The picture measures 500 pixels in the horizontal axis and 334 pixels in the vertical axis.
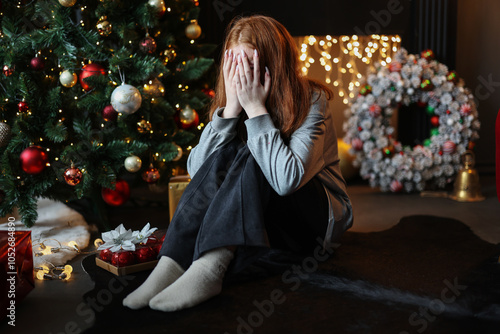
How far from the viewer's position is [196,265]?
55.4 inches

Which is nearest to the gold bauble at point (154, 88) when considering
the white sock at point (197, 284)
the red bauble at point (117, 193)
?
the red bauble at point (117, 193)

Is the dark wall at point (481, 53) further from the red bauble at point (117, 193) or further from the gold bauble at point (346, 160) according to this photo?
the red bauble at point (117, 193)

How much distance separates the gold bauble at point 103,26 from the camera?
2.16m

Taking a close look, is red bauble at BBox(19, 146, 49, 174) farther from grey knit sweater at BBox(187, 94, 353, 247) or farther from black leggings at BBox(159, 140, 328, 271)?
black leggings at BBox(159, 140, 328, 271)

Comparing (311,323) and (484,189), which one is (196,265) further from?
(484,189)

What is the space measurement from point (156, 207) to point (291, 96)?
1.38 metres

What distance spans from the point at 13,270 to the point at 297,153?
843 mm

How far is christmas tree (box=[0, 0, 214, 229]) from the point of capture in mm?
2061

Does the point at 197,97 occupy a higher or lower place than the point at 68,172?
higher

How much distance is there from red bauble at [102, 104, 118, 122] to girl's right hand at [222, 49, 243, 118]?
2.23ft

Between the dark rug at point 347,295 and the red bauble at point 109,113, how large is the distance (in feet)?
1.96

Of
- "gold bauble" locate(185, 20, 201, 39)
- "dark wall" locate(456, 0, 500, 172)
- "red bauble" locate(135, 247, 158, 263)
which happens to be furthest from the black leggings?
"dark wall" locate(456, 0, 500, 172)

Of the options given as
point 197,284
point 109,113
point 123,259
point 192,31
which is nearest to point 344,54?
point 192,31

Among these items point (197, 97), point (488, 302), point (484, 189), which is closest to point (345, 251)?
point (488, 302)
